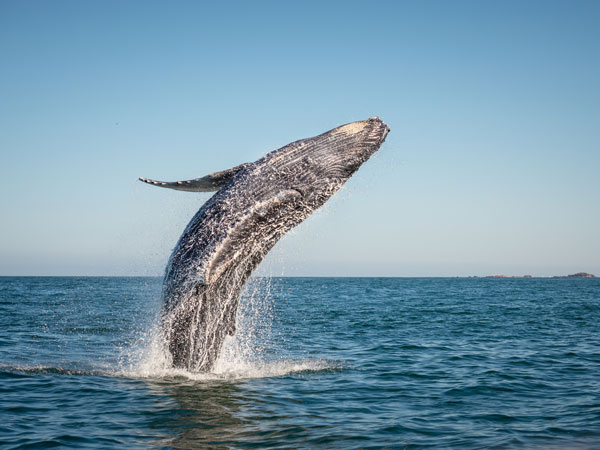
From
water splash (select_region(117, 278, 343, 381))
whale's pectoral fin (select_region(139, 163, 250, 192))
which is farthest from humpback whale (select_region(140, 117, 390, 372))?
water splash (select_region(117, 278, 343, 381))

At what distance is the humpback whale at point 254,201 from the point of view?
28.9 feet

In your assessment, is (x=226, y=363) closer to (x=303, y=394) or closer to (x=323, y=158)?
(x=303, y=394)

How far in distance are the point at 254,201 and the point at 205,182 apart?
34.8 inches

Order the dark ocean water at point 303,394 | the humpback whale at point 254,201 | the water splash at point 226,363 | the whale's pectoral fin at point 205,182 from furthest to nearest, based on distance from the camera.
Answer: the water splash at point 226,363 → the whale's pectoral fin at point 205,182 → the humpback whale at point 254,201 → the dark ocean water at point 303,394

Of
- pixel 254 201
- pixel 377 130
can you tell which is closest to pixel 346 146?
pixel 377 130

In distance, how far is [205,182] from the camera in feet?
29.7

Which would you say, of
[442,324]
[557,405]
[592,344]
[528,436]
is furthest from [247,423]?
[442,324]

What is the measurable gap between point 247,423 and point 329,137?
437cm

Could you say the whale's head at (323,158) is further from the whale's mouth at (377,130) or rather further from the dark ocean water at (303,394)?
the dark ocean water at (303,394)

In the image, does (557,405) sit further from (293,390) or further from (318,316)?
(318,316)

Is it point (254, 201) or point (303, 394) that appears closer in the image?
point (254, 201)

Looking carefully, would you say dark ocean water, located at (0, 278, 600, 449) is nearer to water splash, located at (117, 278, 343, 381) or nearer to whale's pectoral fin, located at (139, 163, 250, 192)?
water splash, located at (117, 278, 343, 381)

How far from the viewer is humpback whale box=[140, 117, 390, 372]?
8.80 meters

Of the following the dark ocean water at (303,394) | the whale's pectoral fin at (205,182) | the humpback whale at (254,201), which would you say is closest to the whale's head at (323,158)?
the humpback whale at (254,201)
